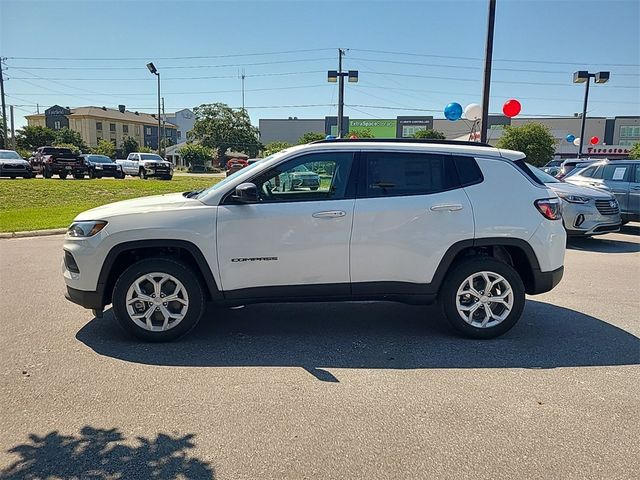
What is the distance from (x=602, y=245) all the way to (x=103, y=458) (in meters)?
10.1

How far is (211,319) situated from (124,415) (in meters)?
1.98

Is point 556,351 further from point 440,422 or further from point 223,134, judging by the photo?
point 223,134

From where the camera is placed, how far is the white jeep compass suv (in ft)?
14.0

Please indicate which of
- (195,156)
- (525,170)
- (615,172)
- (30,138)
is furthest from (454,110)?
(30,138)

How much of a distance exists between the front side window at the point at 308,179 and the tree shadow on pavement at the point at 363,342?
1353 millimetres

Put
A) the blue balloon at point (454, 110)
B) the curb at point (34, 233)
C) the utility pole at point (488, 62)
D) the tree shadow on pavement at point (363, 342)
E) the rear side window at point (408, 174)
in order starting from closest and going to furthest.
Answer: the tree shadow on pavement at point (363, 342) → the rear side window at point (408, 174) → the curb at point (34, 233) → the utility pole at point (488, 62) → the blue balloon at point (454, 110)

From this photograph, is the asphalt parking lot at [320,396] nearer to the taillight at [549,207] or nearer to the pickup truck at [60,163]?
the taillight at [549,207]

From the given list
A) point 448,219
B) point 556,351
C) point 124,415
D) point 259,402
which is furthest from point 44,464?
point 556,351

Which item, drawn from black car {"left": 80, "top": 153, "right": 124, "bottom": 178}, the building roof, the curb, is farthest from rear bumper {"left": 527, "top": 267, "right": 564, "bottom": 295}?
the building roof

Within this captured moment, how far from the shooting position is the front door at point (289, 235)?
14.0 feet

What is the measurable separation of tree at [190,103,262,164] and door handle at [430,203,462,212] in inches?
2751

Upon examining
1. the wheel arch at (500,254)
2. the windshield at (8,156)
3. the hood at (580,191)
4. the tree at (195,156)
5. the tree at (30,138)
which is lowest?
the wheel arch at (500,254)

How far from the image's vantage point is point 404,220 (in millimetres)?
4332

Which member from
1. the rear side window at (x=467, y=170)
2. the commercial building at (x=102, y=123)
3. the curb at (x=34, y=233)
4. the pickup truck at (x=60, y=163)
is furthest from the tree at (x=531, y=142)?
the commercial building at (x=102, y=123)
